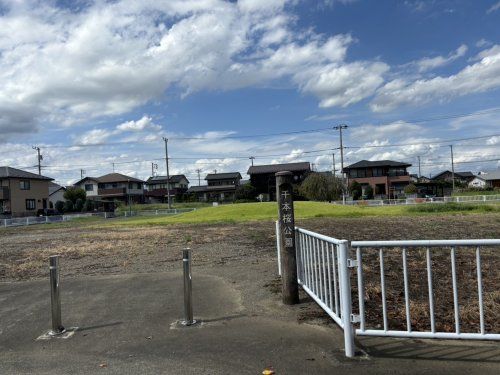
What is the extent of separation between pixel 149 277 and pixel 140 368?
4712 mm

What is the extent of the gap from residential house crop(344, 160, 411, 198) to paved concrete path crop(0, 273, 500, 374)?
78825 millimetres

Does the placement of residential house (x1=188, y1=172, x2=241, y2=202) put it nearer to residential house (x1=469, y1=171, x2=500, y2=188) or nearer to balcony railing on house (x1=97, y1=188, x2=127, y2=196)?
balcony railing on house (x1=97, y1=188, x2=127, y2=196)

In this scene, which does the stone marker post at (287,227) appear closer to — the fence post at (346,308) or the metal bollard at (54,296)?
the fence post at (346,308)

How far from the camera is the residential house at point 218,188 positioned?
9812 cm

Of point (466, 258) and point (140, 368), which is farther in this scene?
point (466, 258)

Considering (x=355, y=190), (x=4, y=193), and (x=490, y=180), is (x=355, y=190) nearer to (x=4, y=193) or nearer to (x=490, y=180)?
(x=490, y=180)

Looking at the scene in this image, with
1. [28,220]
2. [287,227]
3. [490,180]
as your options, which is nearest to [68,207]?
[28,220]

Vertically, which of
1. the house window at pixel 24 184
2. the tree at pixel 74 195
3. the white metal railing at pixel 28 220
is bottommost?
the white metal railing at pixel 28 220

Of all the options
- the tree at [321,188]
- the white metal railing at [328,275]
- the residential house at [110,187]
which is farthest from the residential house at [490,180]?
the white metal railing at [328,275]

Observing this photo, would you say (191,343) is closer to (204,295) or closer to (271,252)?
(204,295)

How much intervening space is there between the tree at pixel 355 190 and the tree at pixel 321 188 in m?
10.2

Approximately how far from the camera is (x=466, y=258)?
32.0ft

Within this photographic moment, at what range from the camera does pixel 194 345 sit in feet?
15.9

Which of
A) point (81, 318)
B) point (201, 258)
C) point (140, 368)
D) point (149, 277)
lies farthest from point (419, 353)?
point (201, 258)
